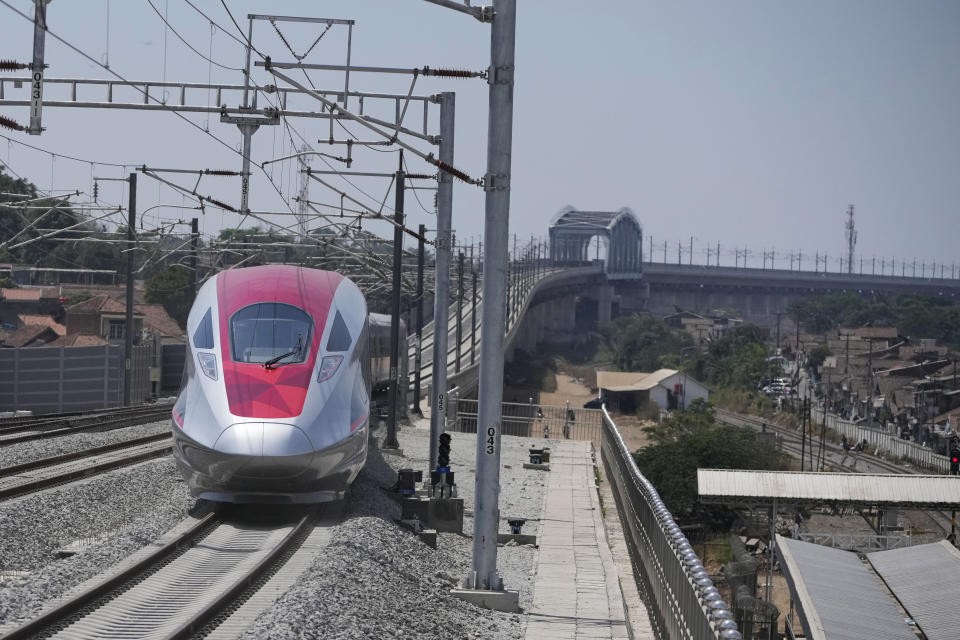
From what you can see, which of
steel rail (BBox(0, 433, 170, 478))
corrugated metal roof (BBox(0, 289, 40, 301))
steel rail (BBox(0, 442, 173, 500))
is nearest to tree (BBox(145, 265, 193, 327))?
corrugated metal roof (BBox(0, 289, 40, 301))

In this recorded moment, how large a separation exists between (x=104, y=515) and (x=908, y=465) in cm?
5042

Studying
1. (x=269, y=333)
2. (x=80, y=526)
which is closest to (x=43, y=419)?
(x=80, y=526)

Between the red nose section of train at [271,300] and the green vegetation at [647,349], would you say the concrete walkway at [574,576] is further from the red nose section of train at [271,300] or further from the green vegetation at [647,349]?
the green vegetation at [647,349]

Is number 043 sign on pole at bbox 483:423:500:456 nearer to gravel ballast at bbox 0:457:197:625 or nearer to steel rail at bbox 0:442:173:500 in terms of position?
gravel ballast at bbox 0:457:197:625

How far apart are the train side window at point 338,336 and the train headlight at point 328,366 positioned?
0.55 ft

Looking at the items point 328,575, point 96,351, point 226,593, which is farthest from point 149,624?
point 96,351

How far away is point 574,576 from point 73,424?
1792 centimetres

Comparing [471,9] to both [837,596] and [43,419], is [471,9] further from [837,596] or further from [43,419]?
[43,419]

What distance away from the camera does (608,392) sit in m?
86.2

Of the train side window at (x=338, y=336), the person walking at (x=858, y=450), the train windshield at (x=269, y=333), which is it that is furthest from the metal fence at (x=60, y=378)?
the person walking at (x=858, y=450)

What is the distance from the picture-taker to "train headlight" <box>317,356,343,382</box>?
617 inches

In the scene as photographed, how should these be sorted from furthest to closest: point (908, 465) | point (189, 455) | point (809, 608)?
point (908, 465) < point (809, 608) < point (189, 455)

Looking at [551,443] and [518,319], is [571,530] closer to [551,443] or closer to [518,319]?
[551,443]

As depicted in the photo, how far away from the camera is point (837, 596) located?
24156 mm
